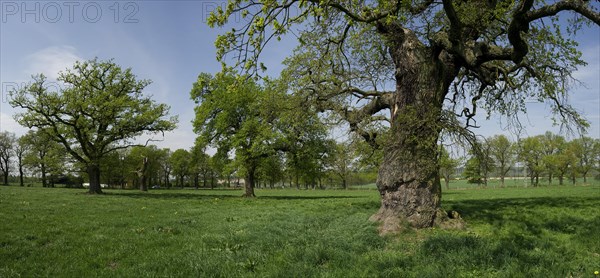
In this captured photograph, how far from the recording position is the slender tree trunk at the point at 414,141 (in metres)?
11.0

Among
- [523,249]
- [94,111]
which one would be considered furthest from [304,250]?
[94,111]

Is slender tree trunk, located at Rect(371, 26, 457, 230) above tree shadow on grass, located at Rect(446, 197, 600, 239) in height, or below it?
above

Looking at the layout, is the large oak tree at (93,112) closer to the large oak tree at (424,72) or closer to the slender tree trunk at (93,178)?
the slender tree trunk at (93,178)

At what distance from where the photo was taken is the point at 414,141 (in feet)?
37.3

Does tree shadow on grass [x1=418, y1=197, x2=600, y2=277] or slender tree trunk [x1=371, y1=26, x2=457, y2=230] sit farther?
slender tree trunk [x1=371, y1=26, x2=457, y2=230]

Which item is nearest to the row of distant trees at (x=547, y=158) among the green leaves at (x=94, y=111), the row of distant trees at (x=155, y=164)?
the row of distant trees at (x=155, y=164)

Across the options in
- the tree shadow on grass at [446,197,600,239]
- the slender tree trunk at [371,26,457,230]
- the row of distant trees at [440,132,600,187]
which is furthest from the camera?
the row of distant trees at [440,132,600,187]

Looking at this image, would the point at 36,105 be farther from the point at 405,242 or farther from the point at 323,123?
the point at 405,242

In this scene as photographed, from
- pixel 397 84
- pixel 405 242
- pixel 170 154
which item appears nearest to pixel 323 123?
pixel 397 84

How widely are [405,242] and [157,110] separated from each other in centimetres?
3307

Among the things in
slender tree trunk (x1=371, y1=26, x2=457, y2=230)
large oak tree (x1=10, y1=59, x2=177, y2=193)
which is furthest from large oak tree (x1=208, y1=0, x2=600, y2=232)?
large oak tree (x1=10, y1=59, x2=177, y2=193)

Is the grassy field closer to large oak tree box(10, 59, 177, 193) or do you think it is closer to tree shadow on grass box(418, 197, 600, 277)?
tree shadow on grass box(418, 197, 600, 277)

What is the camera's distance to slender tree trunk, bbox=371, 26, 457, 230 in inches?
432

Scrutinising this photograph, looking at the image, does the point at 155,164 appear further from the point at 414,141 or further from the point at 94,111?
the point at 414,141
